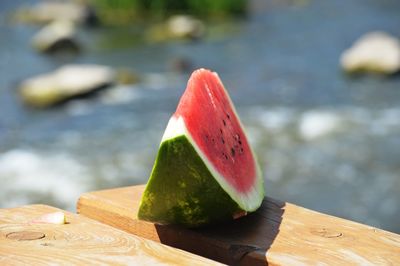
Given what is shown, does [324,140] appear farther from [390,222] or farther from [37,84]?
[37,84]

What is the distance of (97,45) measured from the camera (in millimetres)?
13477

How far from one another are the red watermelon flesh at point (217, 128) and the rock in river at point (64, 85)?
761 cm

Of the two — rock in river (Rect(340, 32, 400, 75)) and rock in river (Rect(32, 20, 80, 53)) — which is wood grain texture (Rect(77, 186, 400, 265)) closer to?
rock in river (Rect(340, 32, 400, 75))

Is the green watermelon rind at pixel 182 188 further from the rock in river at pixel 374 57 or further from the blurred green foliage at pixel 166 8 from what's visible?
the blurred green foliage at pixel 166 8

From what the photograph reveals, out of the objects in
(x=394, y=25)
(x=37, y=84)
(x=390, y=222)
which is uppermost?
(x=394, y=25)

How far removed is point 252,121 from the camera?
806 centimetres

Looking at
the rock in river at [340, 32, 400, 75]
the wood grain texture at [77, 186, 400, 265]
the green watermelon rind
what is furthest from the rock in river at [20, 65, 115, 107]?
the green watermelon rind

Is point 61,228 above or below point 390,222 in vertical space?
above

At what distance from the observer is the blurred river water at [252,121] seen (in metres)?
6.34

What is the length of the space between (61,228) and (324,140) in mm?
6133

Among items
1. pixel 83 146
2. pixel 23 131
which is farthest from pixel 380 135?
pixel 23 131

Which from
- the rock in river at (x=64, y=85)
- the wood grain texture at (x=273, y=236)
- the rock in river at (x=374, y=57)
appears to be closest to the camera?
the wood grain texture at (x=273, y=236)

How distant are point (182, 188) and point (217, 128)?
269 mm

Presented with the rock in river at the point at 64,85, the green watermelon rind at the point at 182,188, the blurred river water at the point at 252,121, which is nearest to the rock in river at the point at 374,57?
the blurred river water at the point at 252,121
